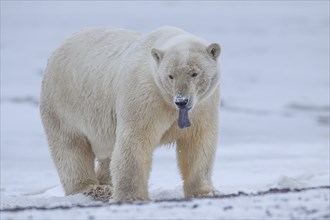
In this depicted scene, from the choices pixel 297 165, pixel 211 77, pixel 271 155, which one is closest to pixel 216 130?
pixel 211 77

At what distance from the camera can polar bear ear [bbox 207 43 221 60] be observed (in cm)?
644

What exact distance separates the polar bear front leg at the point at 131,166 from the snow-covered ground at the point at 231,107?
0.46m

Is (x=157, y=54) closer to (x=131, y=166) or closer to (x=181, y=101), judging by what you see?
(x=181, y=101)

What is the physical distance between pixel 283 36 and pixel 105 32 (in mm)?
24766

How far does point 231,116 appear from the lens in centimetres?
1747

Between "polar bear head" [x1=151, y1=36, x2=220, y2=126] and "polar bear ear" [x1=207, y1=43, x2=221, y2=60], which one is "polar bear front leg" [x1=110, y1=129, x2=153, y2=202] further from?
"polar bear ear" [x1=207, y1=43, x2=221, y2=60]

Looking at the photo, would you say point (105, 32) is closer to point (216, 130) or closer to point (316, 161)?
point (216, 130)

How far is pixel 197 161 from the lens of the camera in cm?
695

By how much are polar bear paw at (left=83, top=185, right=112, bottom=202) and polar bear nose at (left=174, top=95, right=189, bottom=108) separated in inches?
66.4

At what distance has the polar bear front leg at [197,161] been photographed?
689 cm

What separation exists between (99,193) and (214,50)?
1787 millimetres

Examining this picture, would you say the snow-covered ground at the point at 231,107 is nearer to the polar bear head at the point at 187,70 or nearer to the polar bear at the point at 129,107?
the polar bear at the point at 129,107

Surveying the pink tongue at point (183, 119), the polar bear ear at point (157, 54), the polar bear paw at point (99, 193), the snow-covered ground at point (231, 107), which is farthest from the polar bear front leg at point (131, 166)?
the polar bear paw at point (99, 193)

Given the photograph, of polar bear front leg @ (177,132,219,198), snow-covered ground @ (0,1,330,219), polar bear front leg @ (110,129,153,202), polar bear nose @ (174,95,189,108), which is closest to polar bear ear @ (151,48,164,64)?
polar bear nose @ (174,95,189,108)
